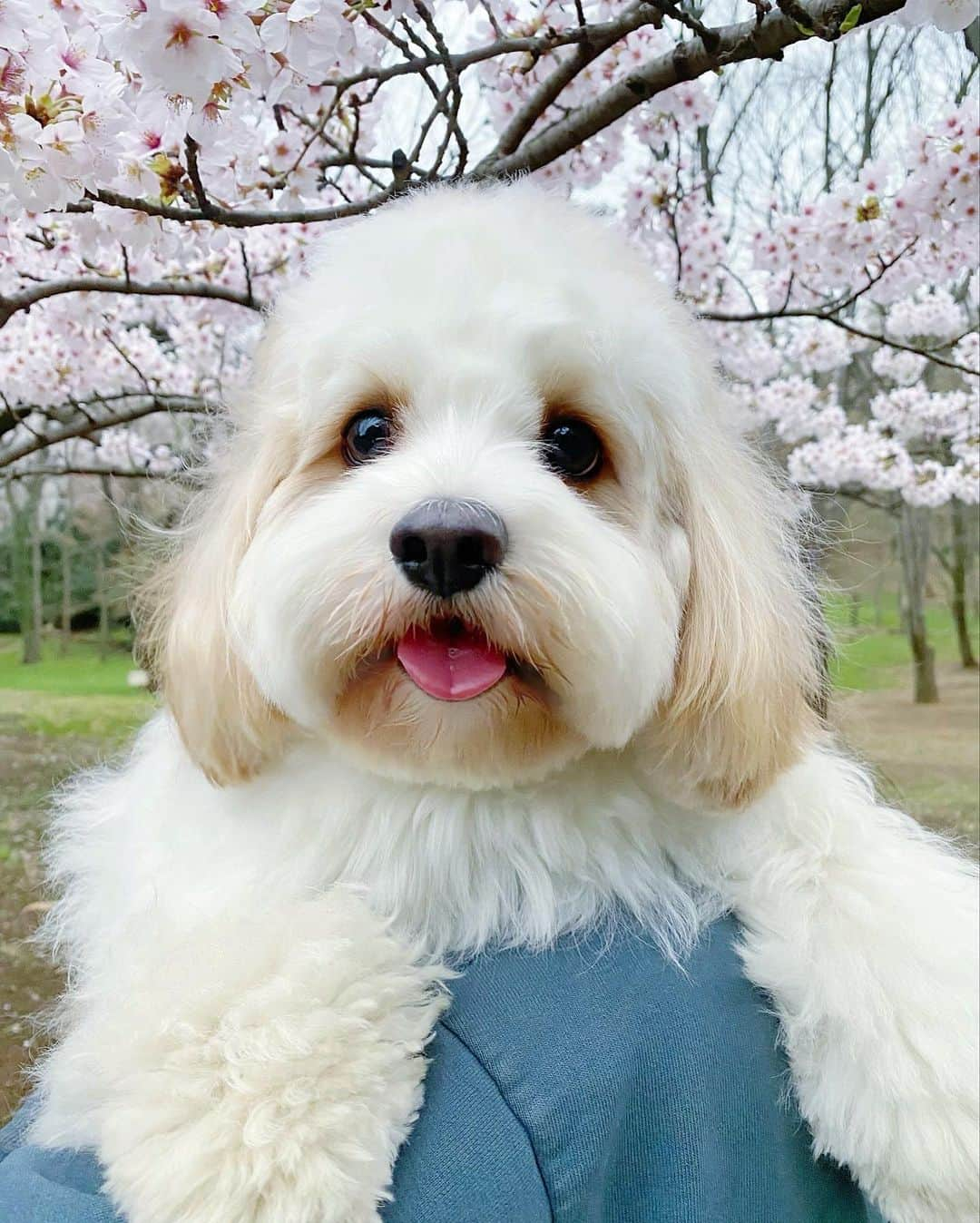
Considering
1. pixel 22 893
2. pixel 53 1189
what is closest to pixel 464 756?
pixel 53 1189

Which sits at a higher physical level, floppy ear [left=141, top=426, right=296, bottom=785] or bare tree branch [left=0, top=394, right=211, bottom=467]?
bare tree branch [left=0, top=394, right=211, bottom=467]

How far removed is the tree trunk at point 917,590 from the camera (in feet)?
36.6

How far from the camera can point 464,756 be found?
1099mm

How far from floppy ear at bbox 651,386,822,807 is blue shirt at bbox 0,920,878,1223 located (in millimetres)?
245

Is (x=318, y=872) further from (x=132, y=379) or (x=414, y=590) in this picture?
(x=132, y=379)

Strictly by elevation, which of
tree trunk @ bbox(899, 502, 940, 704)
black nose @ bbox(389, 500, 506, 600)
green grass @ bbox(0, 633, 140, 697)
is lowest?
green grass @ bbox(0, 633, 140, 697)

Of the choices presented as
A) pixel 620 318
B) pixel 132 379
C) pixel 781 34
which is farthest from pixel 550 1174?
pixel 132 379

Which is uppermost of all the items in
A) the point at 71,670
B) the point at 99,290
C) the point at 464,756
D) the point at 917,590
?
the point at 99,290

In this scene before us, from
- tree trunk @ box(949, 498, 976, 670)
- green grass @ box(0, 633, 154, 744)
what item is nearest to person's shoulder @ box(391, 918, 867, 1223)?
green grass @ box(0, 633, 154, 744)

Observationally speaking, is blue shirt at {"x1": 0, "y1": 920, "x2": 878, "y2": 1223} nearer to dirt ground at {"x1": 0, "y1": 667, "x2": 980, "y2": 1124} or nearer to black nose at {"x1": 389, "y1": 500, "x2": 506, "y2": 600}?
black nose at {"x1": 389, "y1": 500, "x2": 506, "y2": 600}

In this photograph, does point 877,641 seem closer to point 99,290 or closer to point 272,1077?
point 99,290

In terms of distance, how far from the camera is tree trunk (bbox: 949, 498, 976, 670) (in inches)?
521

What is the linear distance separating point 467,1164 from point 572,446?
799mm

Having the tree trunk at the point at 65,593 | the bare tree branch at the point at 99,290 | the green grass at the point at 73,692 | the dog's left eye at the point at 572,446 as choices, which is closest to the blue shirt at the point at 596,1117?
the dog's left eye at the point at 572,446
